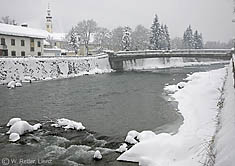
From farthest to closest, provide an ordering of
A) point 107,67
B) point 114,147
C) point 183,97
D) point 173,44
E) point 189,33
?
point 173,44 < point 189,33 < point 107,67 < point 183,97 < point 114,147

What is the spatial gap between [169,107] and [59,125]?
8004mm

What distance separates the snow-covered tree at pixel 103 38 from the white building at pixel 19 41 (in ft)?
122

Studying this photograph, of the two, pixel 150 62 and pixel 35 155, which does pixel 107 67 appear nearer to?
pixel 150 62

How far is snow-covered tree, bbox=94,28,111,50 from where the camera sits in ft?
279

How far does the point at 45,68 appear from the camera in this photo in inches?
1492

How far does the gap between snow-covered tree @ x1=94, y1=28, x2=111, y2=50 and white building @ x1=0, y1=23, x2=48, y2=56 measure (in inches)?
1464

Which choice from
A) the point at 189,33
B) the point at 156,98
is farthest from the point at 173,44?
the point at 156,98

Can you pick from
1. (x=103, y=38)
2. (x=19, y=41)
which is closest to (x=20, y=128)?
(x=19, y=41)

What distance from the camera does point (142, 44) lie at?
86250 mm

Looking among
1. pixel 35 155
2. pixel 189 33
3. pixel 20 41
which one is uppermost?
pixel 189 33

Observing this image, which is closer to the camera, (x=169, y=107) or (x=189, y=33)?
(x=169, y=107)

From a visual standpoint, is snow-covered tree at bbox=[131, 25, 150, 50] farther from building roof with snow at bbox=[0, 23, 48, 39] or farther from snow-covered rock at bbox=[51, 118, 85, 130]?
snow-covered rock at bbox=[51, 118, 85, 130]

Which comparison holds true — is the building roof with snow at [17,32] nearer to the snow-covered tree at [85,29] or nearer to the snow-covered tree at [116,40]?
the snow-covered tree at [85,29]

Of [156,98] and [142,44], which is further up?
[142,44]
